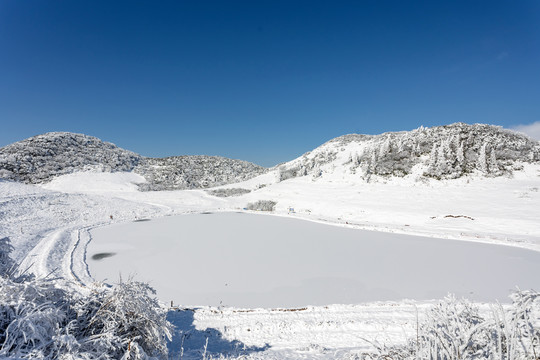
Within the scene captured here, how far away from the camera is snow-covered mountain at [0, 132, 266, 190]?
2345 inches

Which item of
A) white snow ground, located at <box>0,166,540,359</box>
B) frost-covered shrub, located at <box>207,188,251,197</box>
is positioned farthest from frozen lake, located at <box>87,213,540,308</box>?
frost-covered shrub, located at <box>207,188,251,197</box>

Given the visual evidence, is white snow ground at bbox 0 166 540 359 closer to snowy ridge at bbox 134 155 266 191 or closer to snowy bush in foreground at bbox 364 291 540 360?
snowy bush in foreground at bbox 364 291 540 360

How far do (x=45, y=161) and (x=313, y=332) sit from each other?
8353 centimetres

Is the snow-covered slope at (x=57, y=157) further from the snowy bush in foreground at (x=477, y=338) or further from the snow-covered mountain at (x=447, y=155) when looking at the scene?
the snowy bush in foreground at (x=477, y=338)

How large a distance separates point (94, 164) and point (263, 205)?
194 ft

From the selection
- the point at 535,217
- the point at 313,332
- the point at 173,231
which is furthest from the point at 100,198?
the point at 535,217

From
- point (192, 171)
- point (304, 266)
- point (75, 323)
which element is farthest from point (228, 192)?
point (75, 323)

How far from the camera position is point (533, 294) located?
289cm

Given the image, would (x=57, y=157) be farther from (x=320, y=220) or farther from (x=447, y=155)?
(x=447, y=155)

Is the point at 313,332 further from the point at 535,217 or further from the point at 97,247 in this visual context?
the point at 535,217

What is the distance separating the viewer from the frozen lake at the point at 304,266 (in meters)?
10.3

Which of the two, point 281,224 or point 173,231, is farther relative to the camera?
point 281,224

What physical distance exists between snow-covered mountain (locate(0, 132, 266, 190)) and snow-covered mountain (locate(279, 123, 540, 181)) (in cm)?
4167

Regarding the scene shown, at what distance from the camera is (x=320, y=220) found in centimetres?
2764
